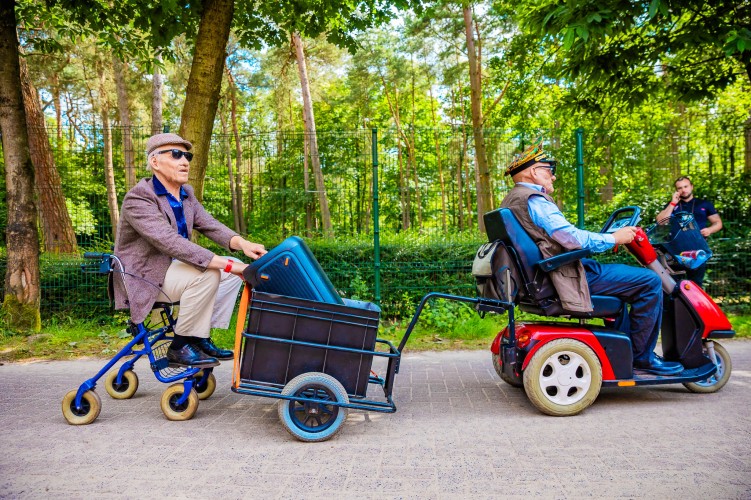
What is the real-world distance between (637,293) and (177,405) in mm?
3404

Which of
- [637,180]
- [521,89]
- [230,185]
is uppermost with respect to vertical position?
[521,89]

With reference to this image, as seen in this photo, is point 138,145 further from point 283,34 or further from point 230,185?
point 283,34

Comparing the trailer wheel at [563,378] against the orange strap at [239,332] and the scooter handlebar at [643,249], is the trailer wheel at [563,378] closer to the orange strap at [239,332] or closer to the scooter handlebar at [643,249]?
the scooter handlebar at [643,249]

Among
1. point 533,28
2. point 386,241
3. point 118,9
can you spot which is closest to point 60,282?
point 118,9

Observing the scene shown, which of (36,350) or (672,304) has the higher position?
(672,304)

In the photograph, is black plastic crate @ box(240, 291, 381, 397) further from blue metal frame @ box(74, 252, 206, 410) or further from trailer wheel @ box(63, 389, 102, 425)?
trailer wheel @ box(63, 389, 102, 425)

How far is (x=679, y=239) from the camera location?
4645 millimetres

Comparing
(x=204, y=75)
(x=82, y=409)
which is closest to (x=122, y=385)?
(x=82, y=409)

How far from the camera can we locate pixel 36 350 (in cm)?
662

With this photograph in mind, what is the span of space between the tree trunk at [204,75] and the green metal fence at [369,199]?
1.08 m

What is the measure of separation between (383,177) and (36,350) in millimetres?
4933

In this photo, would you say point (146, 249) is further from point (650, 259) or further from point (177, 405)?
point (650, 259)

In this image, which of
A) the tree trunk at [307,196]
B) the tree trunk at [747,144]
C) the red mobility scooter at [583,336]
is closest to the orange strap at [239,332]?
the red mobility scooter at [583,336]

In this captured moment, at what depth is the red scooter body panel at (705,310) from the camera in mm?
4289
